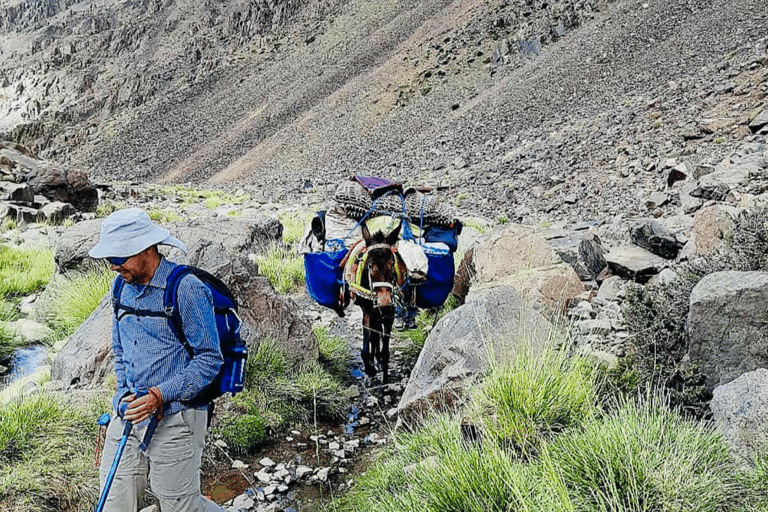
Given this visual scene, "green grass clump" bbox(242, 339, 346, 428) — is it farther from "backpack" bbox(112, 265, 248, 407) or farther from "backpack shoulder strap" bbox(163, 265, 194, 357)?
"backpack shoulder strap" bbox(163, 265, 194, 357)

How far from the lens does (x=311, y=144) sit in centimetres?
3681

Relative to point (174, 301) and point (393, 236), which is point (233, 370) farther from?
point (393, 236)

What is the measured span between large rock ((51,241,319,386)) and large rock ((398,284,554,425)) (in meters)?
1.72

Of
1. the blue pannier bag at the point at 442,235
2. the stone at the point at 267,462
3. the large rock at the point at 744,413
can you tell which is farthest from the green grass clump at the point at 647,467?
the blue pannier bag at the point at 442,235

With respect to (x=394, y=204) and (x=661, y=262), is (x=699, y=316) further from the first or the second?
(x=394, y=204)

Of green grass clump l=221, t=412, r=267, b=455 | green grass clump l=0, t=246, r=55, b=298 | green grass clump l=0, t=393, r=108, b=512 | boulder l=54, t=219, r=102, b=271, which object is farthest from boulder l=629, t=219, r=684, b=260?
green grass clump l=0, t=246, r=55, b=298

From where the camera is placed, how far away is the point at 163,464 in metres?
3.26

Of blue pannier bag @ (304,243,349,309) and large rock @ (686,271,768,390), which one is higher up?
blue pannier bag @ (304,243,349,309)

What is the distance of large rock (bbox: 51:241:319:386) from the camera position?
576 centimetres

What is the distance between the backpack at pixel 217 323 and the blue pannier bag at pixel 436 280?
399cm

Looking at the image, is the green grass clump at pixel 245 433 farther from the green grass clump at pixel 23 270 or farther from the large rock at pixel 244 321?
the green grass clump at pixel 23 270

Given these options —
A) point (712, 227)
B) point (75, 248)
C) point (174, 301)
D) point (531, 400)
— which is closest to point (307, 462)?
point (531, 400)

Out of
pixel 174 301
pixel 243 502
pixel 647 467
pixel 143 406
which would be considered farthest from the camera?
pixel 243 502

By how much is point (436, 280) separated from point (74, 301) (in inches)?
184
